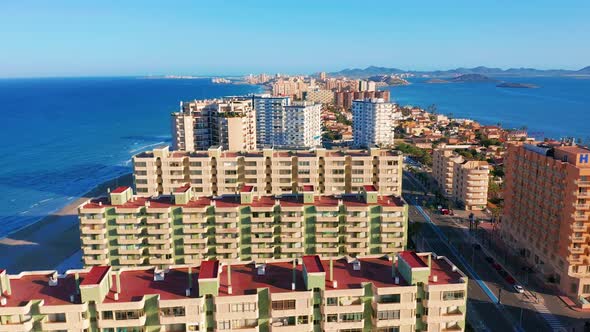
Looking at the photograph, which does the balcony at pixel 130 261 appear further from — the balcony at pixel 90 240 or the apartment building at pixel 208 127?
the apartment building at pixel 208 127

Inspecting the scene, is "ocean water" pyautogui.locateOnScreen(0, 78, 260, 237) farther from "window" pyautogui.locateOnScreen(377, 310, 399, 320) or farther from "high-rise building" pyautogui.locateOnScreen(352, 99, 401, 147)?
"window" pyautogui.locateOnScreen(377, 310, 399, 320)

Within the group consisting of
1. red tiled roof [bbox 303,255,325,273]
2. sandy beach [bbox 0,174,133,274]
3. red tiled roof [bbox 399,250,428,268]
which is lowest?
sandy beach [bbox 0,174,133,274]

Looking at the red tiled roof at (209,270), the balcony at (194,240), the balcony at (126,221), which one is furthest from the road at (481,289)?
the balcony at (126,221)

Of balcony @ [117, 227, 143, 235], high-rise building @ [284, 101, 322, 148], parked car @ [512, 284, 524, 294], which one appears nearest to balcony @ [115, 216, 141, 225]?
balcony @ [117, 227, 143, 235]

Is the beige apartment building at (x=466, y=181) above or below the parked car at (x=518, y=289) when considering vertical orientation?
above

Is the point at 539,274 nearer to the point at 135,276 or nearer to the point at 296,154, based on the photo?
the point at 296,154

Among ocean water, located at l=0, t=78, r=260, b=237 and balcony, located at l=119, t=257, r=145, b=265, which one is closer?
balcony, located at l=119, t=257, r=145, b=265
